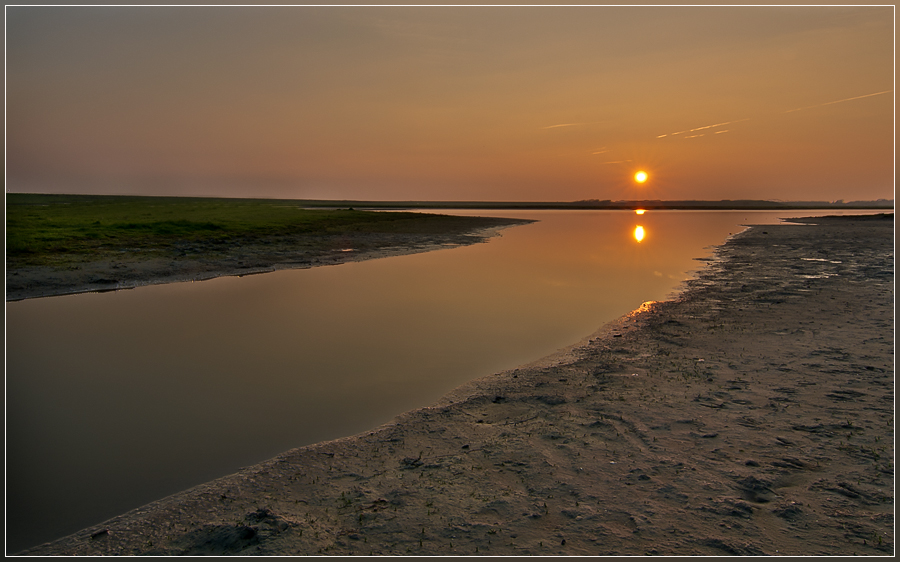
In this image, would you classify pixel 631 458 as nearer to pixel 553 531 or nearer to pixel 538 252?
pixel 553 531

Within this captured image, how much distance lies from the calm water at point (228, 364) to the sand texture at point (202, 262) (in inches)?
75.2

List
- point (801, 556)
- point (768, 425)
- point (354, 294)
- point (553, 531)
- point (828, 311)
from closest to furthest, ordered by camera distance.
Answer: point (801, 556) → point (553, 531) → point (768, 425) → point (828, 311) → point (354, 294)

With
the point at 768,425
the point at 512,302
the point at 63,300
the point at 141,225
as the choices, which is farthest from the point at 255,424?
the point at 141,225

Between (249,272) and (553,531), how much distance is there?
22317 millimetres

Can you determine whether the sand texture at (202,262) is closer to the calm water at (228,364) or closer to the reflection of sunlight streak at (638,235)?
the calm water at (228,364)

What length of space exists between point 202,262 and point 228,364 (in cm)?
1684

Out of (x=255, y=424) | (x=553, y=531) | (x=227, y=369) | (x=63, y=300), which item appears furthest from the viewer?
(x=63, y=300)

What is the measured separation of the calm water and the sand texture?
1.91 meters

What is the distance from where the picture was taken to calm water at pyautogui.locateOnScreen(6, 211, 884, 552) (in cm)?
667

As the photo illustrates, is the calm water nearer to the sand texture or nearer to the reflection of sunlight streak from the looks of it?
the sand texture

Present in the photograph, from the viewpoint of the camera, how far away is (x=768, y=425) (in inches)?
291

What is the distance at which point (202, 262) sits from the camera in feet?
84.4

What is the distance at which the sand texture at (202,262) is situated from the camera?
19766 mm

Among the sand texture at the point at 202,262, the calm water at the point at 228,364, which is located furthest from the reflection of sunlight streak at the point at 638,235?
the calm water at the point at 228,364
